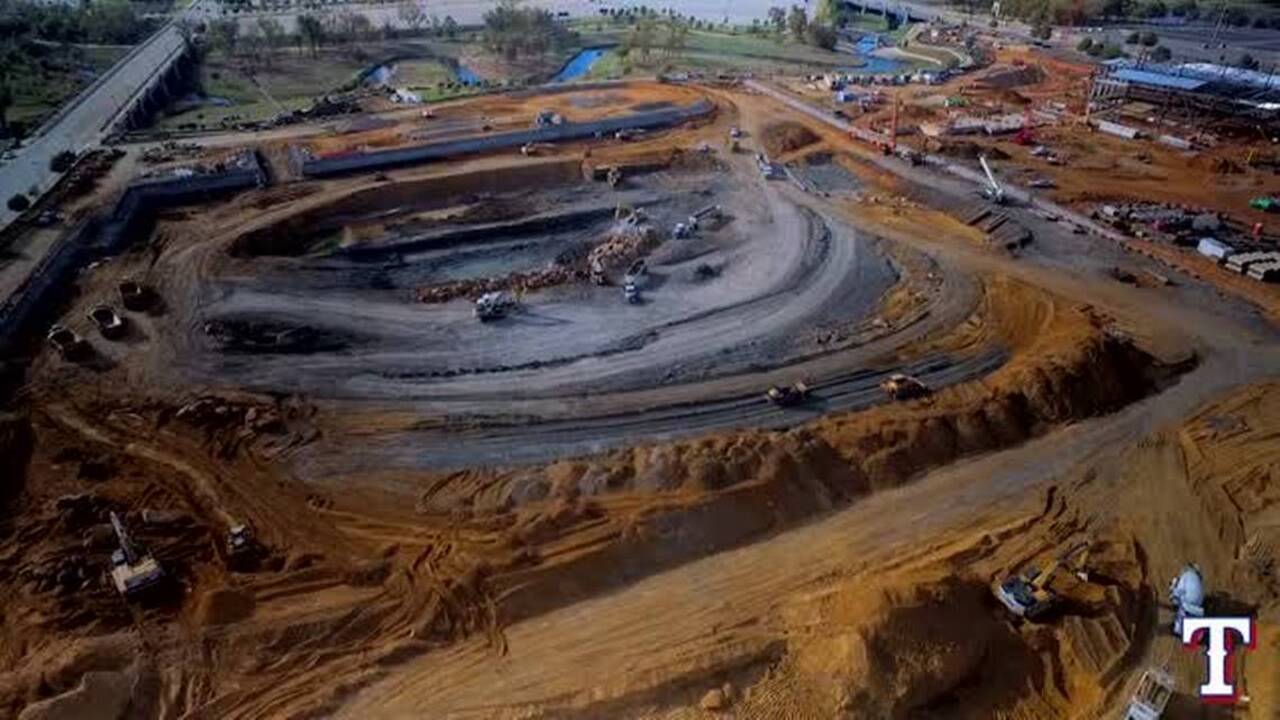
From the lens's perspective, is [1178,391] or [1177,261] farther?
[1177,261]

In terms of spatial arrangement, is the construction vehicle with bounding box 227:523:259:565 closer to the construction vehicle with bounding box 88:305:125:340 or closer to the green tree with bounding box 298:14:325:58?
the construction vehicle with bounding box 88:305:125:340

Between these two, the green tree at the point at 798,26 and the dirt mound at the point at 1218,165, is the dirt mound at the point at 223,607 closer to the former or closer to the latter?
the dirt mound at the point at 1218,165

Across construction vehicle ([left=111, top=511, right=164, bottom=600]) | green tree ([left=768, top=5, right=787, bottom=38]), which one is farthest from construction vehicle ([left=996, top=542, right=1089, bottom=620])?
green tree ([left=768, top=5, right=787, bottom=38])

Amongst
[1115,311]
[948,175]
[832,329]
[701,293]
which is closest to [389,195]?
[701,293]

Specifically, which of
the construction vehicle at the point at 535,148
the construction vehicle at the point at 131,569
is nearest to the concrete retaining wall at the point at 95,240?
the construction vehicle at the point at 131,569

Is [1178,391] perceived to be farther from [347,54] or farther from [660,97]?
[347,54]

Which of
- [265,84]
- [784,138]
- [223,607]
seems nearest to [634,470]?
[223,607]
